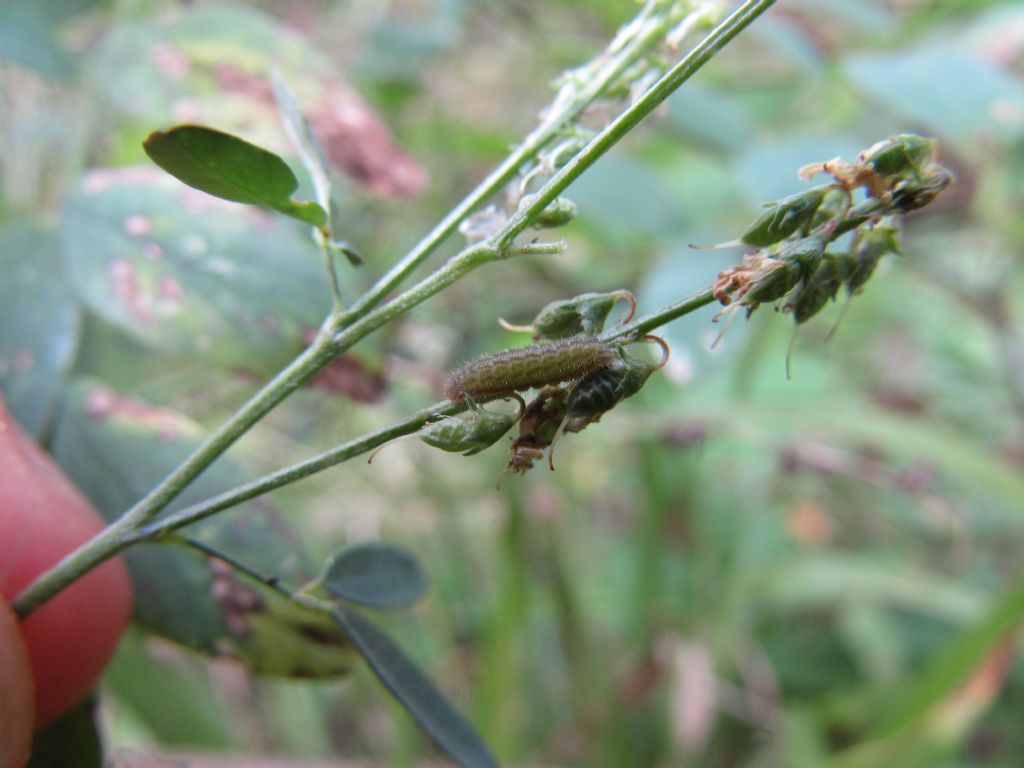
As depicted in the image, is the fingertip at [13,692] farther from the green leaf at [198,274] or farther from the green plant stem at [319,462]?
the green leaf at [198,274]

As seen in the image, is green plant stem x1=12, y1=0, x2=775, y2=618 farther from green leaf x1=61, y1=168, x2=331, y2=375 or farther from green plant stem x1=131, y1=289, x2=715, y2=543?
green leaf x1=61, y1=168, x2=331, y2=375

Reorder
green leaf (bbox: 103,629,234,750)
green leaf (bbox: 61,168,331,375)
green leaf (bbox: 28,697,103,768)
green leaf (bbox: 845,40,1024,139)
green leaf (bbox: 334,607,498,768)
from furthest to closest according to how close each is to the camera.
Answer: green leaf (bbox: 103,629,234,750)
green leaf (bbox: 845,40,1024,139)
green leaf (bbox: 61,168,331,375)
green leaf (bbox: 28,697,103,768)
green leaf (bbox: 334,607,498,768)

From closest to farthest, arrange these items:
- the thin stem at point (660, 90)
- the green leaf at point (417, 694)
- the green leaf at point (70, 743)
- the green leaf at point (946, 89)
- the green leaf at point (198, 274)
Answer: the thin stem at point (660, 90)
the green leaf at point (417, 694)
the green leaf at point (70, 743)
the green leaf at point (198, 274)
the green leaf at point (946, 89)

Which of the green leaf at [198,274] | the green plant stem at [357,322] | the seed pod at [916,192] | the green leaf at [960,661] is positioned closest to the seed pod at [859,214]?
the seed pod at [916,192]

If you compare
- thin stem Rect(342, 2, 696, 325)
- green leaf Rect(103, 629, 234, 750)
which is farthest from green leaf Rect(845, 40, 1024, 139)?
green leaf Rect(103, 629, 234, 750)

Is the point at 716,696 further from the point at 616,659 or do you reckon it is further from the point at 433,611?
the point at 433,611

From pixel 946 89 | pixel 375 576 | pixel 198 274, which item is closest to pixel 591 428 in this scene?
pixel 946 89
